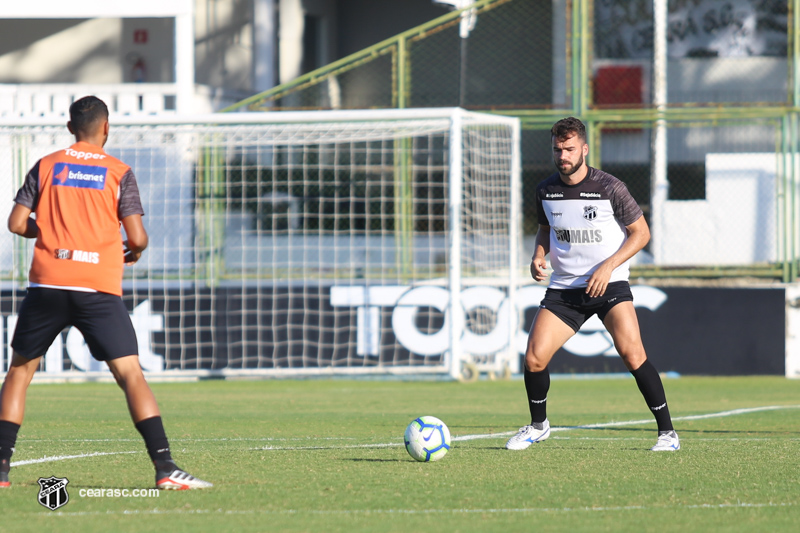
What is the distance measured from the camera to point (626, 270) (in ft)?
24.3

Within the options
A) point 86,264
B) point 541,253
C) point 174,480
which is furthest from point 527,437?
point 86,264

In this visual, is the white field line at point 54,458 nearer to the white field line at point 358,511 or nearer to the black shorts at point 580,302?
the white field line at point 358,511

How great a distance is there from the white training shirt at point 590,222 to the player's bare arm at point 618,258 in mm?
67

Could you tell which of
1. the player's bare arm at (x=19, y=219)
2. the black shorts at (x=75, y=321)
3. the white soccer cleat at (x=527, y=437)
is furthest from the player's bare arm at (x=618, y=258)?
the player's bare arm at (x=19, y=219)

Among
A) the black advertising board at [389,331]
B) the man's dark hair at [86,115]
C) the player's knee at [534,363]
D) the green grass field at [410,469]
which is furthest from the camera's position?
the black advertising board at [389,331]

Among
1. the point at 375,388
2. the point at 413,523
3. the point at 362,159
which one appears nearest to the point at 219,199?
the point at 362,159

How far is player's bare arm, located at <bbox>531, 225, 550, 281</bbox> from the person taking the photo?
7578 mm

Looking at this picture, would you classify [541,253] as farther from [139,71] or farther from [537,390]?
[139,71]

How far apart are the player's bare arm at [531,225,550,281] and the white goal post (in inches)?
240

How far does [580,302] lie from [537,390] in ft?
2.07

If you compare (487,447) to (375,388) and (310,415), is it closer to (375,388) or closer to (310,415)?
(310,415)

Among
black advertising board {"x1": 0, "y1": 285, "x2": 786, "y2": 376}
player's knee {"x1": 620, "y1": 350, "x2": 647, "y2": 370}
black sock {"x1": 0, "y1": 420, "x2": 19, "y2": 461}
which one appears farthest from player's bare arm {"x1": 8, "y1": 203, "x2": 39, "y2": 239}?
black advertising board {"x1": 0, "y1": 285, "x2": 786, "y2": 376}

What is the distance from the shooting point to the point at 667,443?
723cm

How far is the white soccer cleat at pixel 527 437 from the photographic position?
7.36 metres
